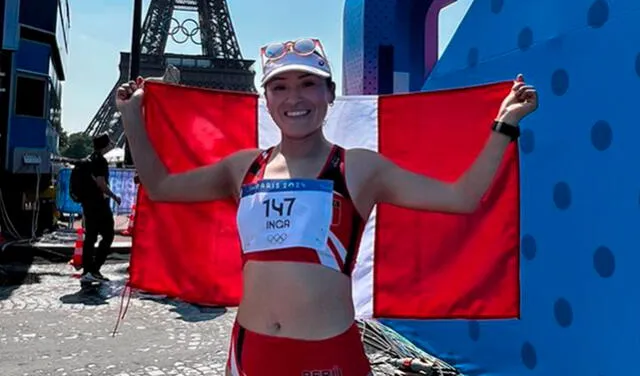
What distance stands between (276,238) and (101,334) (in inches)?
153

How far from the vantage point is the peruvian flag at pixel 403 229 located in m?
2.68

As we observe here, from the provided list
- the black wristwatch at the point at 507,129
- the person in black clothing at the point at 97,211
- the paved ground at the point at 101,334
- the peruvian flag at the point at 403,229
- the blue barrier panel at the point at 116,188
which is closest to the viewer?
the black wristwatch at the point at 507,129

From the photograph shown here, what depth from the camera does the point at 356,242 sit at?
1.95 metres

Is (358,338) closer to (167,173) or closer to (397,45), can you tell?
(167,173)

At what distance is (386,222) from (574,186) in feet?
3.23

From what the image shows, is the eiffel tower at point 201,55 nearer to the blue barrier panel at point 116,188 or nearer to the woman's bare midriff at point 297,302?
the blue barrier panel at point 116,188

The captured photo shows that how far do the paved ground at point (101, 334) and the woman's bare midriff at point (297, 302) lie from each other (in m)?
2.57

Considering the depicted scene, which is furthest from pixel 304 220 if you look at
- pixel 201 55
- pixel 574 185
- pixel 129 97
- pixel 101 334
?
pixel 201 55

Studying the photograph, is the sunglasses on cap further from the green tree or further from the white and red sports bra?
the green tree

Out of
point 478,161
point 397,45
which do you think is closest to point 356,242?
point 478,161

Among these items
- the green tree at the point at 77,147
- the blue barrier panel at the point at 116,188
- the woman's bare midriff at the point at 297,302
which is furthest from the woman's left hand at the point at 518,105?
the green tree at the point at 77,147

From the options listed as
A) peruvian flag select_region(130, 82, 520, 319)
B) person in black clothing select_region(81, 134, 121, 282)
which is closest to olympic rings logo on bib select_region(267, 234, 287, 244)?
peruvian flag select_region(130, 82, 520, 319)

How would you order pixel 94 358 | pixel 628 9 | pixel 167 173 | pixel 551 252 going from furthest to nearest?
1. pixel 94 358
2. pixel 551 252
3. pixel 628 9
4. pixel 167 173

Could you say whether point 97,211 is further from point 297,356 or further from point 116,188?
point 116,188
